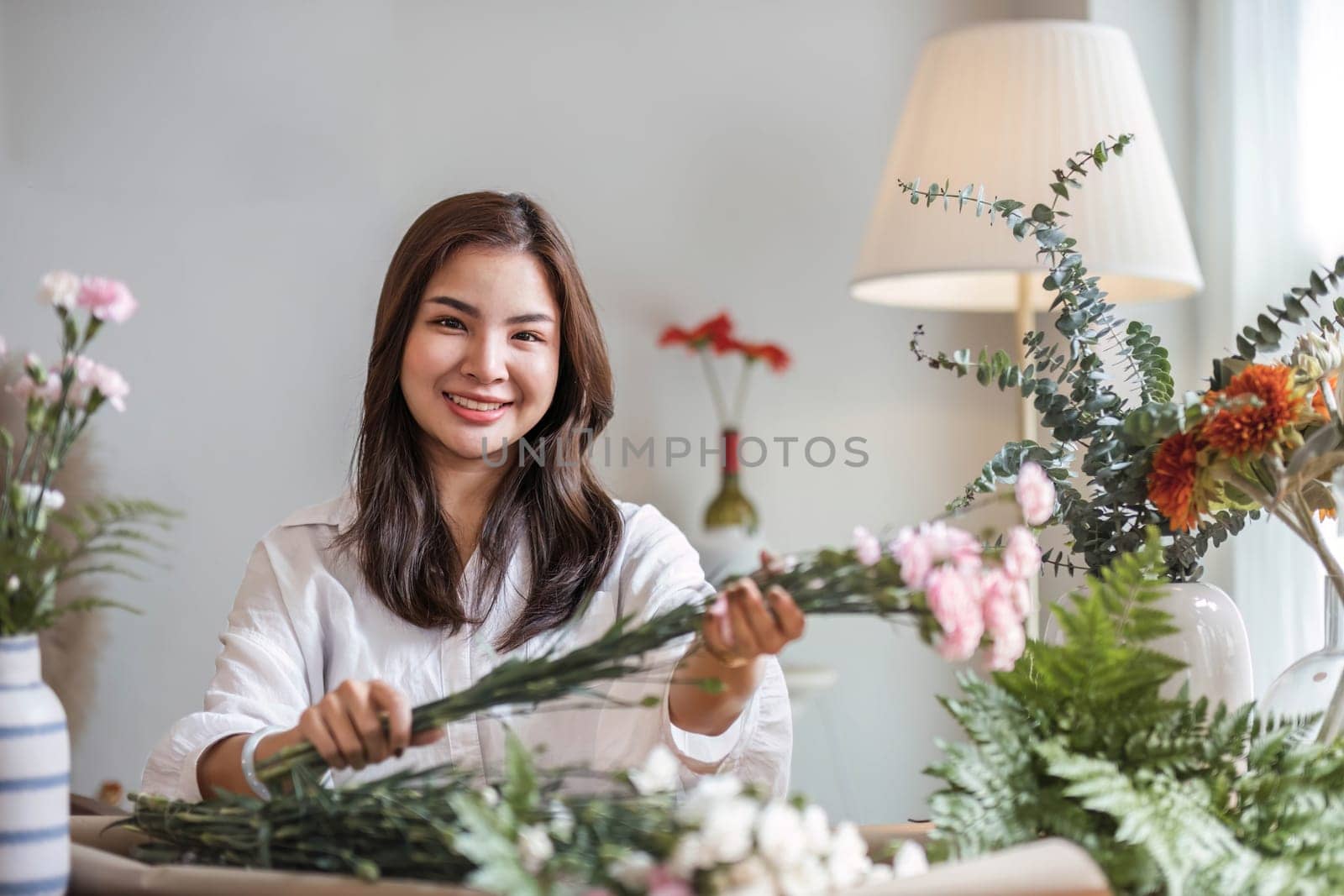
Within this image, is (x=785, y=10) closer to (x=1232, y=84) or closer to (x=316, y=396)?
(x=1232, y=84)

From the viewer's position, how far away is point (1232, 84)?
6.59 ft

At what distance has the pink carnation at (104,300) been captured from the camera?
0.67 meters

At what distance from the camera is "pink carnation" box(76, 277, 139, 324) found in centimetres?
67

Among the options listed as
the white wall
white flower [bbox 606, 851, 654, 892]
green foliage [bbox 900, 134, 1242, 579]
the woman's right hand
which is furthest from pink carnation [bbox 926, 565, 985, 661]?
the white wall

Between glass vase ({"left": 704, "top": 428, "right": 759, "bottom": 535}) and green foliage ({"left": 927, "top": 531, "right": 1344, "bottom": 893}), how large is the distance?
0.69ft

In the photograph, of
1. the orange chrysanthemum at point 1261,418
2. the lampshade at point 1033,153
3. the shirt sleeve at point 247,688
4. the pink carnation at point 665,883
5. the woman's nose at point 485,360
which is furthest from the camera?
the lampshade at point 1033,153

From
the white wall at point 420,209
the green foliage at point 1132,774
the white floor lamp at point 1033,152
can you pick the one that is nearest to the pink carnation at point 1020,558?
the green foliage at point 1132,774

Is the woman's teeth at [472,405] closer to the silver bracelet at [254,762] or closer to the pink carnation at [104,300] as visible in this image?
the silver bracelet at [254,762]

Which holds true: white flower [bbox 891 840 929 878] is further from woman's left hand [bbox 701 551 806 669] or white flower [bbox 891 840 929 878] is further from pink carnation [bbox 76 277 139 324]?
pink carnation [bbox 76 277 139 324]

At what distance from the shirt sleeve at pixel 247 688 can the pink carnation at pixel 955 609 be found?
76 cm

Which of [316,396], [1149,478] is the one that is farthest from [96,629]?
[1149,478]

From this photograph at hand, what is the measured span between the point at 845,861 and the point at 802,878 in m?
0.03

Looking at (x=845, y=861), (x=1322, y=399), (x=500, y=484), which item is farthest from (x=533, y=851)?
(x=500, y=484)

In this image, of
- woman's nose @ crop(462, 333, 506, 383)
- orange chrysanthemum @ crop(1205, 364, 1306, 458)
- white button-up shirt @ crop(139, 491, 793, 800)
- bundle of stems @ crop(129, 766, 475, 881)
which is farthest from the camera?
woman's nose @ crop(462, 333, 506, 383)
